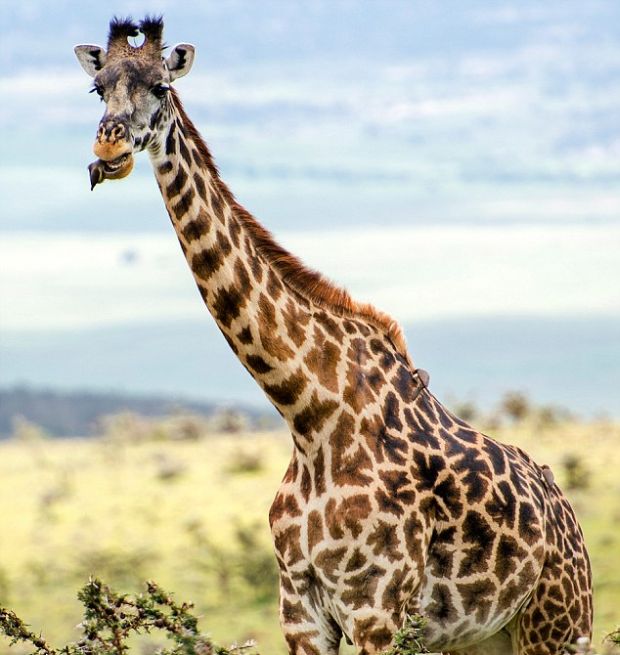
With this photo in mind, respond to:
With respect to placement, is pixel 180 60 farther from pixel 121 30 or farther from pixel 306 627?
pixel 306 627

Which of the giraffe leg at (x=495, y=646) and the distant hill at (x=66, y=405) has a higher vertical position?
the distant hill at (x=66, y=405)

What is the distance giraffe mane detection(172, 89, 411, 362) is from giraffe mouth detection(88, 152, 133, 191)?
2.23 feet

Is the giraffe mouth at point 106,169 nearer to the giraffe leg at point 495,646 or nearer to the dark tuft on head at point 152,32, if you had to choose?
the dark tuft on head at point 152,32

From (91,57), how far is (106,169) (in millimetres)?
876

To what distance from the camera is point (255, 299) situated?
6.58 metres

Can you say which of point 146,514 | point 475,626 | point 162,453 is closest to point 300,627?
point 475,626

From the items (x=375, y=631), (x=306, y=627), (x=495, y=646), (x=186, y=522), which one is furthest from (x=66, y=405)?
(x=375, y=631)

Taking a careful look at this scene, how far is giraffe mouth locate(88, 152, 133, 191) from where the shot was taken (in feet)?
19.8

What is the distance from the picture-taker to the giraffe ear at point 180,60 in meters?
6.52

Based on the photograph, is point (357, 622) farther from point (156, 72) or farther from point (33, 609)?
point (33, 609)

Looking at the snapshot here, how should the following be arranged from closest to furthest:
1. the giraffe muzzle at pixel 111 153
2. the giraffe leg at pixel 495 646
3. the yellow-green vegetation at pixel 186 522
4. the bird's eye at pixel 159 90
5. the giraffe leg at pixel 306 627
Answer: the giraffe muzzle at pixel 111 153, the bird's eye at pixel 159 90, the giraffe leg at pixel 306 627, the giraffe leg at pixel 495 646, the yellow-green vegetation at pixel 186 522

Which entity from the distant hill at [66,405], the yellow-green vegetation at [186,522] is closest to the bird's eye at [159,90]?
the yellow-green vegetation at [186,522]

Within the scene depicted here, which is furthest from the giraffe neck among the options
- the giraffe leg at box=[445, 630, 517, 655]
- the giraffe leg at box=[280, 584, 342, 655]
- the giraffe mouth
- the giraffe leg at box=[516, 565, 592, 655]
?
the giraffe leg at box=[445, 630, 517, 655]

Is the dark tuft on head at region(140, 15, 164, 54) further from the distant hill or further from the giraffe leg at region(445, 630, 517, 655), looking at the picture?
the distant hill
